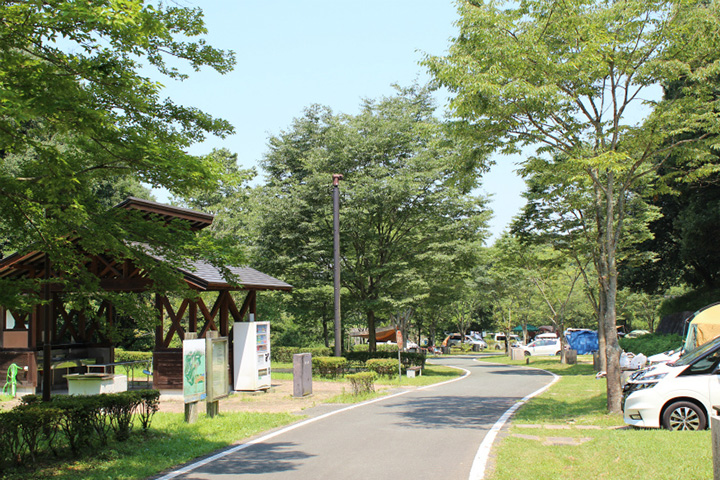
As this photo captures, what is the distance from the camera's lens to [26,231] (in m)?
7.57

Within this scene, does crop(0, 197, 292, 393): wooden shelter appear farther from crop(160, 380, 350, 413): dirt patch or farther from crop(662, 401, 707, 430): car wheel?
crop(662, 401, 707, 430): car wheel

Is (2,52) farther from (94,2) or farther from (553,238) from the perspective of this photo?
(553,238)

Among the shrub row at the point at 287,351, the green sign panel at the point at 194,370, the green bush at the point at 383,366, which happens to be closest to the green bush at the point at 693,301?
the green bush at the point at 383,366

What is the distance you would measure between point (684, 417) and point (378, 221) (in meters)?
19.7

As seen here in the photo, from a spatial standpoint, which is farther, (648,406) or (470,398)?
(470,398)

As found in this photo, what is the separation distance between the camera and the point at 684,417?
32.1 feet

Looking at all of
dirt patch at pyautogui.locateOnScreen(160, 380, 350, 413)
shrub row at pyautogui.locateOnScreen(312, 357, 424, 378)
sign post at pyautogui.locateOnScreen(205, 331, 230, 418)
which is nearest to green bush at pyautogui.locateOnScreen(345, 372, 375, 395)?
dirt patch at pyautogui.locateOnScreen(160, 380, 350, 413)

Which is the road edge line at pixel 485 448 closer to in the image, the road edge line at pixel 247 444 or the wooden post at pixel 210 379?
the road edge line at pixel 247 444

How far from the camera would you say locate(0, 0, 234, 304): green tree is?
6.23m

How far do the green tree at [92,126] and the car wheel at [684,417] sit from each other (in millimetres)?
7850

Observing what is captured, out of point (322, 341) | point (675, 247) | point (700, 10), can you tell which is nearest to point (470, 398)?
point (700, 10)

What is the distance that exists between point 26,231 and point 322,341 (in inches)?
1498

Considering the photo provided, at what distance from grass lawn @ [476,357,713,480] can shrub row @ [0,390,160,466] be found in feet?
19.1

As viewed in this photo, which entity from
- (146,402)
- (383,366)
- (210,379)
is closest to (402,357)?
(383,366)
